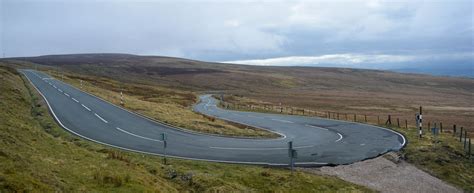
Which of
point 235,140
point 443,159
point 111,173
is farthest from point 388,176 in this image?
point 111,173

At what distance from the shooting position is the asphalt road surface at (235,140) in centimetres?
2233

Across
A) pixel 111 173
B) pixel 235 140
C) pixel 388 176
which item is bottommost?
pixel 388 176

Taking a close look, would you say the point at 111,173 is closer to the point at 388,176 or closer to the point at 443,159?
the point at 388,176

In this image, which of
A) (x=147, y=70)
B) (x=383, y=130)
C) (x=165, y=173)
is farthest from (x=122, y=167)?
(x=147, y=70)

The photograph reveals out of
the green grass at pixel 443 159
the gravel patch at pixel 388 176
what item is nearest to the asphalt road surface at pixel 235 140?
the gravel patch at pixel 388 176

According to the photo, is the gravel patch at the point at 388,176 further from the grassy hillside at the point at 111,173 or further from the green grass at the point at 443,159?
the grassy hillside at the point at 111,173

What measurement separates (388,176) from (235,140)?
10405 mm

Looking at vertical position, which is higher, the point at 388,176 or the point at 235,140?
the point at 235,140

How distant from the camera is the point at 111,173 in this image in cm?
1396

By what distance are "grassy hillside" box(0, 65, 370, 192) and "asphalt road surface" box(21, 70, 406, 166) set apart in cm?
259

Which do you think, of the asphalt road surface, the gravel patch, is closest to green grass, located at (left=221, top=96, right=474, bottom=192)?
the gravel patch

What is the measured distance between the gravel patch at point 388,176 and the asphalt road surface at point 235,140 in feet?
3.58

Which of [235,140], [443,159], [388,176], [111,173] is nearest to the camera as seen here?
[111,173]

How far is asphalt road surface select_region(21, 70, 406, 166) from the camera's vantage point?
2233 centimetres
